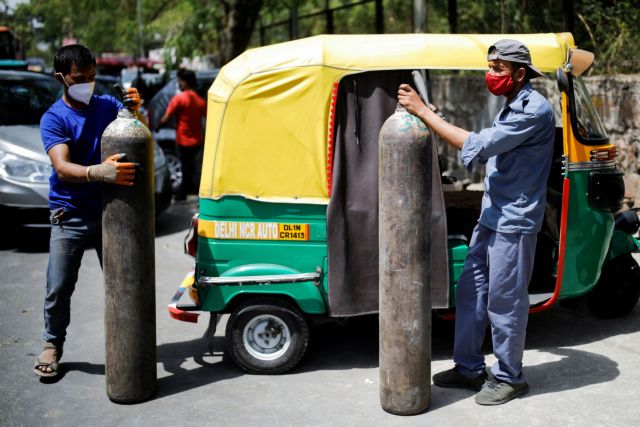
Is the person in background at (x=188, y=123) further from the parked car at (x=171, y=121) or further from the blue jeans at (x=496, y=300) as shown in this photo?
the blue jeans at (x=496, y=300)

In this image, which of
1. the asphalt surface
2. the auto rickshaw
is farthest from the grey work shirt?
the asphalt surface

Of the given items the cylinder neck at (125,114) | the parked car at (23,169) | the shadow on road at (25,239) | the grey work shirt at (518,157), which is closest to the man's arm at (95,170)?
the cylinder neck at (125,114)

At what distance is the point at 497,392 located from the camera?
4.80m

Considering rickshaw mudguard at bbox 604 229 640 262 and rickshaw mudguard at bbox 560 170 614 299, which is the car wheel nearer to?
rickshaw mudguard at bbox 604 229 640 262

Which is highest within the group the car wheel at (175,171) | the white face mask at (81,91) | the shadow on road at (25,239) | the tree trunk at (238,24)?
the tree trunk at (238,24)

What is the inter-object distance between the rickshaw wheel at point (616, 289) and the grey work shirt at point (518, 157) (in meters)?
1.77

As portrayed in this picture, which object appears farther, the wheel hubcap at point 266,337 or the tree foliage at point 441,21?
the tree foliage at point 441,21

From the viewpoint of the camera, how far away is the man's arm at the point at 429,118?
452 cm

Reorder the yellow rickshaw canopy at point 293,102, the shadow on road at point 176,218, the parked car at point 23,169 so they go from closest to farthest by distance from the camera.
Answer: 1. the yellow rickshaw canopy at point 293,102
2. the parked car at point 23,169
3. the shadow on road at point 176,218

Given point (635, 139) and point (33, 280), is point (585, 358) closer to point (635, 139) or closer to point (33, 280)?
point (635, 139)

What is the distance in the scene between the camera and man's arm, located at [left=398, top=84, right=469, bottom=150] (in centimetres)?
452

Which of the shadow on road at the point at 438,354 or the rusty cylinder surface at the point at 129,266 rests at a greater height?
the rusty cylinder surface at the point at 129,266

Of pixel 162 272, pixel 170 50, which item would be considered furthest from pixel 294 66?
Answer: pixel 170 50

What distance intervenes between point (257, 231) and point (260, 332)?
0.65 m
